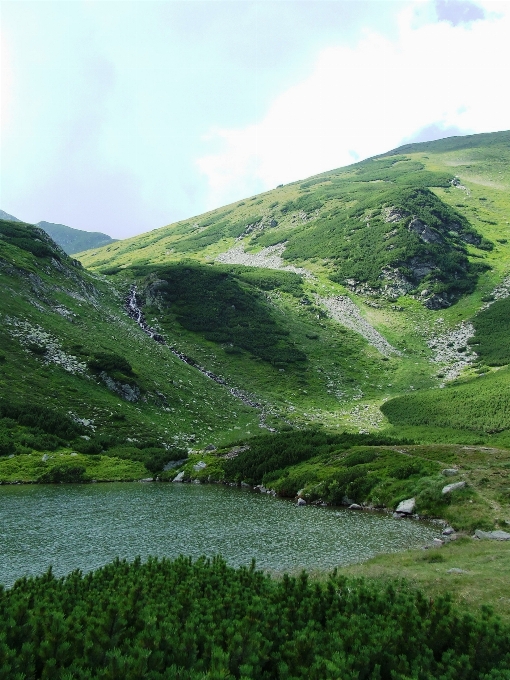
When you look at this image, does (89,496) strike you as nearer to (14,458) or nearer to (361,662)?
(14,458)

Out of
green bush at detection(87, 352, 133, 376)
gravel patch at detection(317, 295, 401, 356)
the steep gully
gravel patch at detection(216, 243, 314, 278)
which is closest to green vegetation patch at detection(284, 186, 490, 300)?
gravel patch at detection(216, 243, 314, 278)

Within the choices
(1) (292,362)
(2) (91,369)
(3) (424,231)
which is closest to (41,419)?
(2) (91,369)

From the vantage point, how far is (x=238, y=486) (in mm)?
40500

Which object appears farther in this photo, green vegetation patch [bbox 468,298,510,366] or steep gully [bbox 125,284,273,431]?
green vegetation patch [bbox 468,298,510,366]

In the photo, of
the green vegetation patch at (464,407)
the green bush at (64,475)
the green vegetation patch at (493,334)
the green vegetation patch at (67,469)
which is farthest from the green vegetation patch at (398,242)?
the green bush at (64,475)

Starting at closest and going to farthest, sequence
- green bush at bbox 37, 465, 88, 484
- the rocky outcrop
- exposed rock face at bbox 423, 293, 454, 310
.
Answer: the rocky outcrop
green bush at bbox 37, 465, 88, 484
exposed rock face at bbox 423, 293, 454, 310

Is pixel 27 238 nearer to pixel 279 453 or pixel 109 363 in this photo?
pixel 109 363

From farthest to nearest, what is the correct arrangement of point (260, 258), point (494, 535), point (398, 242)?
point (260, 258) → point (398, 242) → point (494, 535)

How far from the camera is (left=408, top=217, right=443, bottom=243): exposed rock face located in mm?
136375

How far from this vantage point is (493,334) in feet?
314

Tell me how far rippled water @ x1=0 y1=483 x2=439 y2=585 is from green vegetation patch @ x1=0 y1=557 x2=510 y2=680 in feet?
26.4

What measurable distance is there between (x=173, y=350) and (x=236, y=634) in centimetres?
7777

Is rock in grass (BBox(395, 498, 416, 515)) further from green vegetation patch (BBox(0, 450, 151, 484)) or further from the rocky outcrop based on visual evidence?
green vegetation patch (BBox(0, 450, 151, 484))

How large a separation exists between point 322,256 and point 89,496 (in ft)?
407
